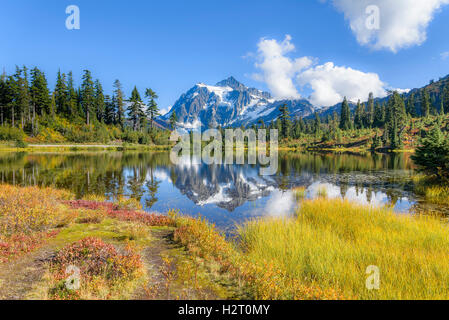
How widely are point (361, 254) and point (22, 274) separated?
10.0m

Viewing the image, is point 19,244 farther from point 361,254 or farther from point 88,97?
point 88,97

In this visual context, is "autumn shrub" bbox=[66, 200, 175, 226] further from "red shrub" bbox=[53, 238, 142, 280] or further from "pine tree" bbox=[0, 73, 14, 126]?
"pine tree" bbox=[0, 73, 14, 126]

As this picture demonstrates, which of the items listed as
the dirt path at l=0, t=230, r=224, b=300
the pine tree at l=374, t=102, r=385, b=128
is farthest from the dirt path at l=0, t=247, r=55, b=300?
the pine tree at l=374, t=102, r=385, b=128

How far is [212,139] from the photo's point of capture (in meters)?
Answer: 120

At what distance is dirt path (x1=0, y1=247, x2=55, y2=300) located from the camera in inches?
210

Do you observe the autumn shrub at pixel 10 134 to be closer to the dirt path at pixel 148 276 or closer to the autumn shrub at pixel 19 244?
the autumn shrub at pixel 19 244

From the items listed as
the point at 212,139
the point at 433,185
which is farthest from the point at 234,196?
the point at 212,139

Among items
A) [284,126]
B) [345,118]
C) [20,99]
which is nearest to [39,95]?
[20,99]

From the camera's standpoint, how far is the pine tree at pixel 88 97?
94344mm

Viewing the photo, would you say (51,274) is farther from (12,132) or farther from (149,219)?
(12,132)

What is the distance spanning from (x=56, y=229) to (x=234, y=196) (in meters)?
13.1

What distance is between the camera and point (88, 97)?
94875 mm

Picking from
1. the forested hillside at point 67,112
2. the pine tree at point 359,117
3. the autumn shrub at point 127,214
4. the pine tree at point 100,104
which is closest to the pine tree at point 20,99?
the forested hillside at point 67,112
